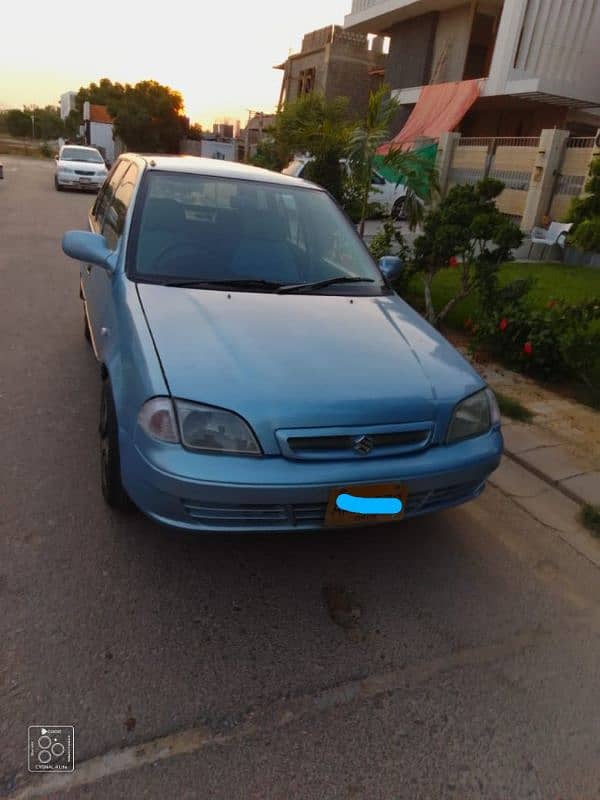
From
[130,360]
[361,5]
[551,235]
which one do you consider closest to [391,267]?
[130,360]

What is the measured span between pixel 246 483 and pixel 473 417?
1.11 m

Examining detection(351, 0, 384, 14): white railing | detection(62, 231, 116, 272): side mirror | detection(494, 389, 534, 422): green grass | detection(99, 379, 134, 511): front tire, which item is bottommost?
detection(494, 389, 534, 422): green grass

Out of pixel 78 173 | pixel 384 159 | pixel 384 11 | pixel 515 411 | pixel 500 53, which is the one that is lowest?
pixel 515 411

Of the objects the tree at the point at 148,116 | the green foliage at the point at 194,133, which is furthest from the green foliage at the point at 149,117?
the green foliage at the point at 194,133

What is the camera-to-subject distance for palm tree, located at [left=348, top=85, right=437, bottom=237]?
736 cm

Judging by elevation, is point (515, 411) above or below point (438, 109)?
below

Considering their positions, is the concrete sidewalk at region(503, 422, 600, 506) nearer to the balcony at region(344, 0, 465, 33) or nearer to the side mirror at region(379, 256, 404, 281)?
the side mirror at region(379, 256, 404, 281)

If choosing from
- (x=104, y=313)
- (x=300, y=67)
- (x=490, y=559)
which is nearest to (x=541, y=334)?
(x=490, y=559)

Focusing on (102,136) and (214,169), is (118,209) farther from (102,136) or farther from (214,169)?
(102,136)

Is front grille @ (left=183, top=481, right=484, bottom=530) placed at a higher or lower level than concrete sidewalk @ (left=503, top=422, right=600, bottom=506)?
higher

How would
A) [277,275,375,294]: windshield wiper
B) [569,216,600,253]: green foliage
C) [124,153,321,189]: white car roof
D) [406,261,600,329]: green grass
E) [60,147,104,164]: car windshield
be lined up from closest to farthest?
[277,275,375,294]: windshield wiper → [124,153,321,189]: white car roof → [569,216,600,253]: green foliage → [406,261,600,329]: green grass → [60,147,104,164]: car windshield

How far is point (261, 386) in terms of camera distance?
92.4 inches

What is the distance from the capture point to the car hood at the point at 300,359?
232cm

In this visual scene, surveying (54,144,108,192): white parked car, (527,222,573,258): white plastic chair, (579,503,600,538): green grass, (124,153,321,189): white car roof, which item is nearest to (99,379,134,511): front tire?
(124,153,321,189): white car roof
